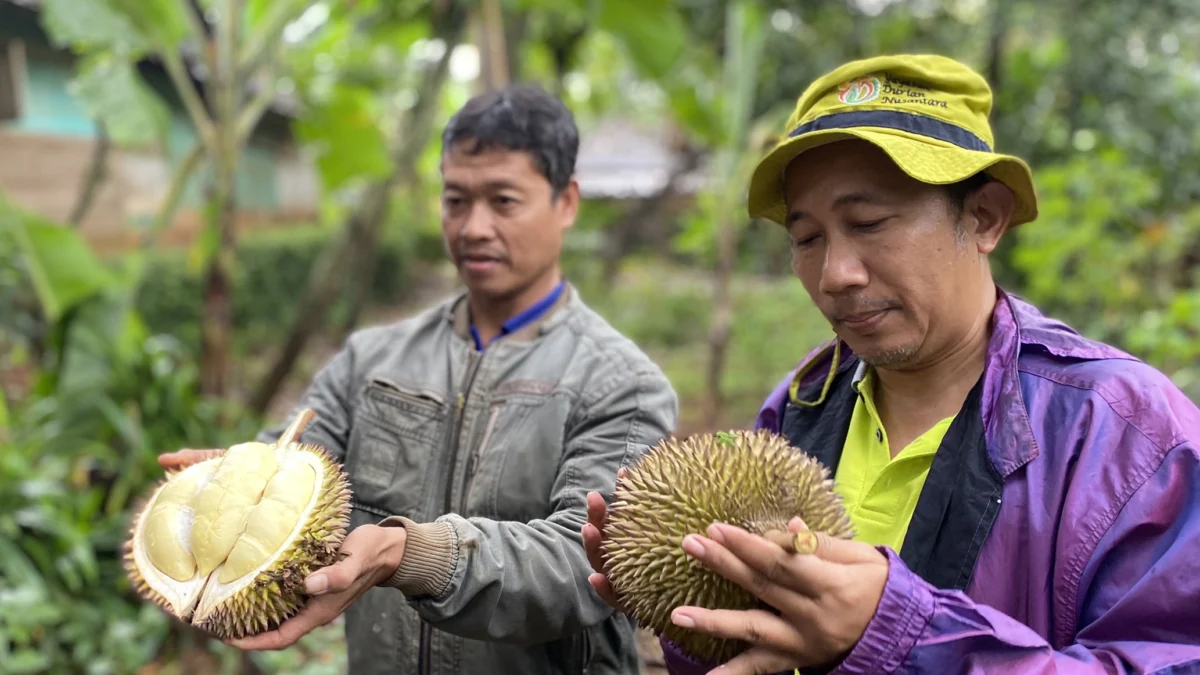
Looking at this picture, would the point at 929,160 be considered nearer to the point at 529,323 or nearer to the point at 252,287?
the point at 529,323

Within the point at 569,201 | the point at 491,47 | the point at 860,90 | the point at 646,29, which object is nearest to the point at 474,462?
the point at 569,201

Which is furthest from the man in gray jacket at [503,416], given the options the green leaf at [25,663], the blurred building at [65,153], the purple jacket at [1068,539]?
the blurred building at [65,153]

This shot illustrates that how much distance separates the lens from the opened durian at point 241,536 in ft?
5.00

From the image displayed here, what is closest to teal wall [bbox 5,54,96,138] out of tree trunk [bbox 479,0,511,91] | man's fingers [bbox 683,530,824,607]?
tree trunk [bbox 479,0,511,91]

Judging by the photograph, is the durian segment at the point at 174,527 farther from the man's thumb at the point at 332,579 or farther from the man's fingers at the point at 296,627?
the man's thumb at the point at 332,579

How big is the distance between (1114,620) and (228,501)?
148 cm

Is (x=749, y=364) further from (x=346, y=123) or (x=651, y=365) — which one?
(x=651, y=365)

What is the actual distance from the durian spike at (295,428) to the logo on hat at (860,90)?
1270 millimetres

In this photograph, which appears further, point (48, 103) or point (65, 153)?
point (65, 153)

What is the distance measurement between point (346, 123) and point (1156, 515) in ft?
16.9

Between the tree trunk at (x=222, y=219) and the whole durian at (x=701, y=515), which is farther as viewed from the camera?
the tree trunk at (x=222, y=219)

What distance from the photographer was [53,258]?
13.9 ft

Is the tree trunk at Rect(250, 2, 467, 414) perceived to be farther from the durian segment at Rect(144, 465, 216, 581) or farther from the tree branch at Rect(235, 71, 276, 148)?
the durian segment at Rect(144, 465, 216, 581)

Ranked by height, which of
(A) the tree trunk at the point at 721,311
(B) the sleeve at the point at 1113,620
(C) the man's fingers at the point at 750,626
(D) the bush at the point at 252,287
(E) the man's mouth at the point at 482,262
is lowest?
(D) the bush at the point at 252,287
